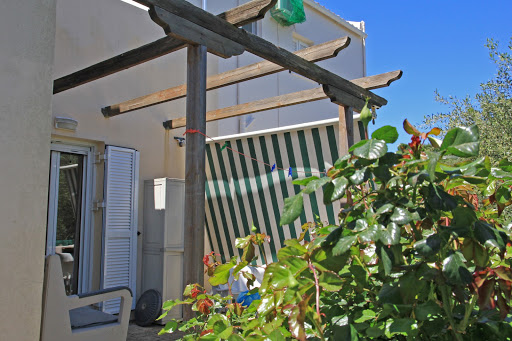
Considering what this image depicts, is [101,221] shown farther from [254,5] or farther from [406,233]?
[406,233]

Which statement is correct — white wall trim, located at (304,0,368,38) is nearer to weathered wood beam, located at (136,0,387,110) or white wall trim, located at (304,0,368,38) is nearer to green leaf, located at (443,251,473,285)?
weathered wood beam, located at (136,0,387,110)

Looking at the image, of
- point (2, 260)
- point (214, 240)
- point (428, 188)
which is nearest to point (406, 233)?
point (428, 188)

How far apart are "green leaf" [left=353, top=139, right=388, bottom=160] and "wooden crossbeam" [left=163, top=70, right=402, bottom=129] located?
14.4ft

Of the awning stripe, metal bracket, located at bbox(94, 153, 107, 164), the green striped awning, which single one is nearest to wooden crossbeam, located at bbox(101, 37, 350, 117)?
metal bracket, located at bbox(94, 153, 107, 164)

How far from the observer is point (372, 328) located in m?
0.97

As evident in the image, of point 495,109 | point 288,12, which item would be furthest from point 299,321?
point 495,109

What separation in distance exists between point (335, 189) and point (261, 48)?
3.28m

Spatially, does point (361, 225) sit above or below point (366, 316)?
above

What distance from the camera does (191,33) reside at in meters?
3.41

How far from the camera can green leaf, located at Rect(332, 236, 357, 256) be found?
932mm

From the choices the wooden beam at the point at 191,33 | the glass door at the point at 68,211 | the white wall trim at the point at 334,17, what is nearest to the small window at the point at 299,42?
the white wall trim at the point at 334,17

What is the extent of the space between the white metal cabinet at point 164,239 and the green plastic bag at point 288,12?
165 inches

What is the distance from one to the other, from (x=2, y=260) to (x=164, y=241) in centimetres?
361

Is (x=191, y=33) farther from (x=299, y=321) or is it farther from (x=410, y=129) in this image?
(x=299, y=321)
